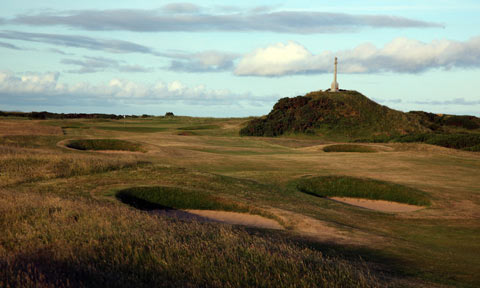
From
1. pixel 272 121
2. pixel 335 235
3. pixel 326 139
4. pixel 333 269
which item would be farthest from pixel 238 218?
pixel 272 121

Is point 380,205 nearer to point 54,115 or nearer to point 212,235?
point 212,235

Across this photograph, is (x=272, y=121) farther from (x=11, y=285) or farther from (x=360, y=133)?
(x=11, y=285)

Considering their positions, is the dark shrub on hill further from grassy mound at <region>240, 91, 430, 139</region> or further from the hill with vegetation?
grassy mound at <region>240, 91, 430, 139</region>

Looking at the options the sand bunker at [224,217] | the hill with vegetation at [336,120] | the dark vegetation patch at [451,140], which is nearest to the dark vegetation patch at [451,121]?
the hill with vegetation at [336,120]

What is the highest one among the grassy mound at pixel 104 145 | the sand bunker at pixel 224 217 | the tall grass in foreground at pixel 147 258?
the grassy mound at pixel 104 145

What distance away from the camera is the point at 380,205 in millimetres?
26438

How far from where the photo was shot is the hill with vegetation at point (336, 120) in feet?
293

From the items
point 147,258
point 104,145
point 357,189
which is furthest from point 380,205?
point 104,145

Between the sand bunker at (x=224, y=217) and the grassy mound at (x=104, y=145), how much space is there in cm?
2287

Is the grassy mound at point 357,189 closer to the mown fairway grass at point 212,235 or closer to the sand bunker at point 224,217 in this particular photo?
the mown fairway grass at point 212,235

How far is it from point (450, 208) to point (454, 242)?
6653 millimetres

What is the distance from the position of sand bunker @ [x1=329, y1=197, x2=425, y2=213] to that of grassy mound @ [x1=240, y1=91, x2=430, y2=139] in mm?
61793

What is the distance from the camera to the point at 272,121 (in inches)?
3853

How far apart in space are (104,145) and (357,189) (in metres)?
25.9
